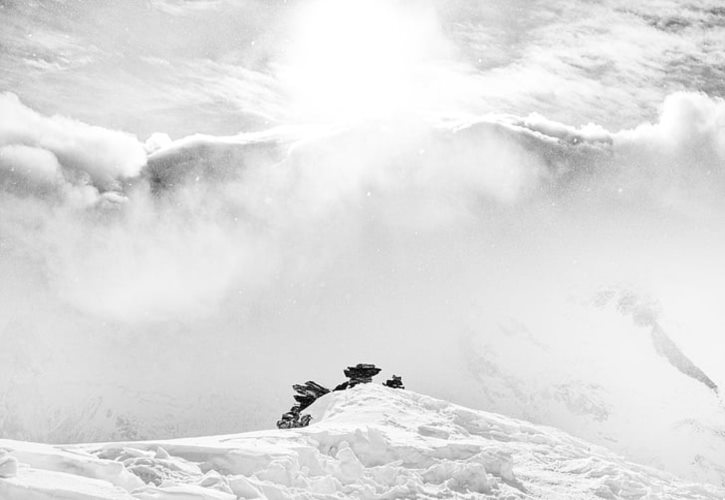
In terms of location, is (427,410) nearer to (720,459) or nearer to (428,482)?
(428,482)

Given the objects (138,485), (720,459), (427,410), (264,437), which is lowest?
(138,485)

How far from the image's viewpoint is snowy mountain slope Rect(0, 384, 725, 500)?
2548 centimetres

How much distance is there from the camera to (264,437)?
34.1m

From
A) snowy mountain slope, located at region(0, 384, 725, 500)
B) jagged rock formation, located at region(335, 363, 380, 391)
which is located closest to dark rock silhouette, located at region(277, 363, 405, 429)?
jagged rock formation, located at region(335, 363, 380, 391)

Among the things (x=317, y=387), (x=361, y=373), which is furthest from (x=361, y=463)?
(x=361, y=373)

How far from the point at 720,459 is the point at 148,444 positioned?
190579mm

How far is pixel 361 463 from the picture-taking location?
34.4 metres

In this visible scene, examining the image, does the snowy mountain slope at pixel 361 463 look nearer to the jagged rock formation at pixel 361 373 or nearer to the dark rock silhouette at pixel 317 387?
the dark rock silhouette at pixel 317 387

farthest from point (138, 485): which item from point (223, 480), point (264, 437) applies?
point (264, 437)

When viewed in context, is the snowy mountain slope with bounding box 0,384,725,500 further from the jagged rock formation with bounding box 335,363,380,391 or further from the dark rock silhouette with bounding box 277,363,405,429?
the jagged rock formation with bounding box 335,363,380,391

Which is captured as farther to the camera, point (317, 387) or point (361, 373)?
point (361, 373)

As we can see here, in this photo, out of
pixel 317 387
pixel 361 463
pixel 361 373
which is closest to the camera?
pixel 361 463

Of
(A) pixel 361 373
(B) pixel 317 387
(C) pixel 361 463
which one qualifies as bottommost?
(C) pixel 361 463

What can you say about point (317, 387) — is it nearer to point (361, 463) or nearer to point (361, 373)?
point (361, 373)
